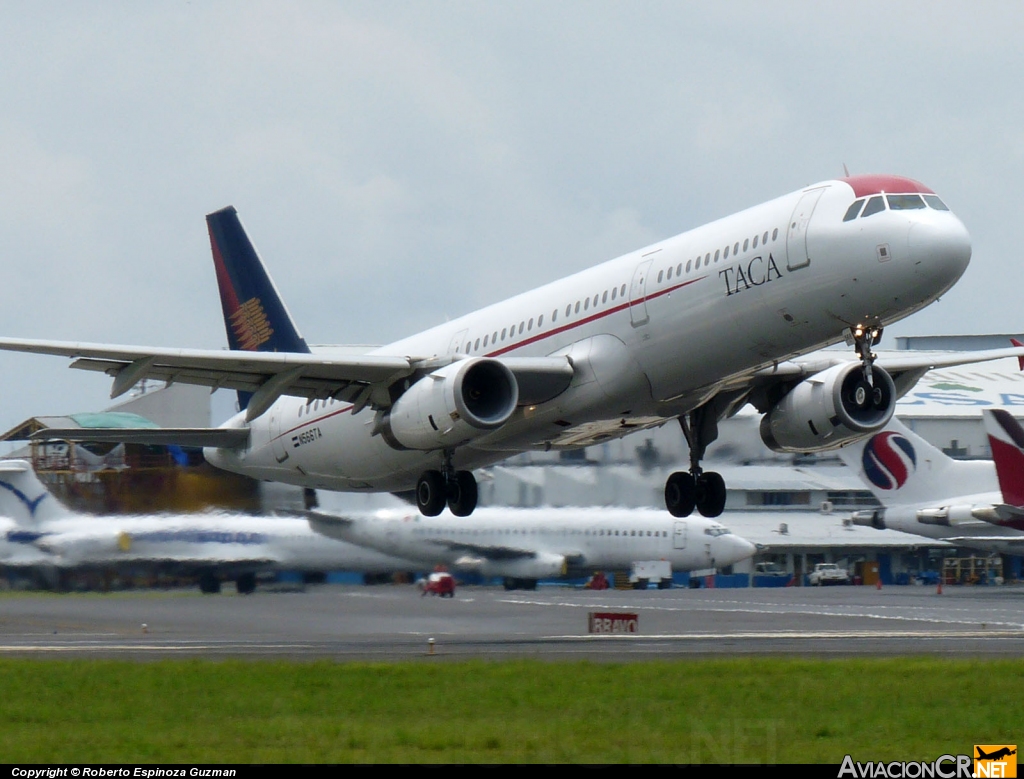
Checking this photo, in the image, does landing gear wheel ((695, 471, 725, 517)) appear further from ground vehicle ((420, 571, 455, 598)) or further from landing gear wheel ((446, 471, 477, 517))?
ground vehicle ((420, 571, 455, 598))

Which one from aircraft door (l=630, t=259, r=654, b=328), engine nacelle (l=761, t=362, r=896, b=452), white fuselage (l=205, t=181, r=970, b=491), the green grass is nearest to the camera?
the green grass

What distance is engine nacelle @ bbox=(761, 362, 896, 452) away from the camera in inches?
1042

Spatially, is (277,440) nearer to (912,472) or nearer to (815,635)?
(815,635)

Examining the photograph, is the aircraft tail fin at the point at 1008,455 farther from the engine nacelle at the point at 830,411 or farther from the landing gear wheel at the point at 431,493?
the landing gear wheel at the point at 431,493

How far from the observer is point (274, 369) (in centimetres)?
2742

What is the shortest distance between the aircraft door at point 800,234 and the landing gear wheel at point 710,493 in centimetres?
850

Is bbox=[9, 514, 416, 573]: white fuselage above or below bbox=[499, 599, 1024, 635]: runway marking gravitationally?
above

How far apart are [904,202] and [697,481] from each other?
9.70 m

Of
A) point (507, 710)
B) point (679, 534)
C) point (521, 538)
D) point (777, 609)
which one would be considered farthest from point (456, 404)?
point (679, 534)

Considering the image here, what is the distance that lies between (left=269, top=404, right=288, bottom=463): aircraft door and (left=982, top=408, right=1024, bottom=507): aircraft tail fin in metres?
28.5

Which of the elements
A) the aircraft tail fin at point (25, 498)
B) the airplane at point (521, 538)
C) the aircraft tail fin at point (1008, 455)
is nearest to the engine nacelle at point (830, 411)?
the airplane at point (521, 538)

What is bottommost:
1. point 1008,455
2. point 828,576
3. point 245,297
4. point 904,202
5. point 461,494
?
point 828,576

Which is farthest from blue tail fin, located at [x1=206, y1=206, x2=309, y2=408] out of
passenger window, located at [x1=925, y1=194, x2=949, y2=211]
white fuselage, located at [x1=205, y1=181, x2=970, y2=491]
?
passenger window, located at [x1=925, y1=194, x2=949, y2=211]

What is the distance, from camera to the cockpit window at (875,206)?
23.2 metres
